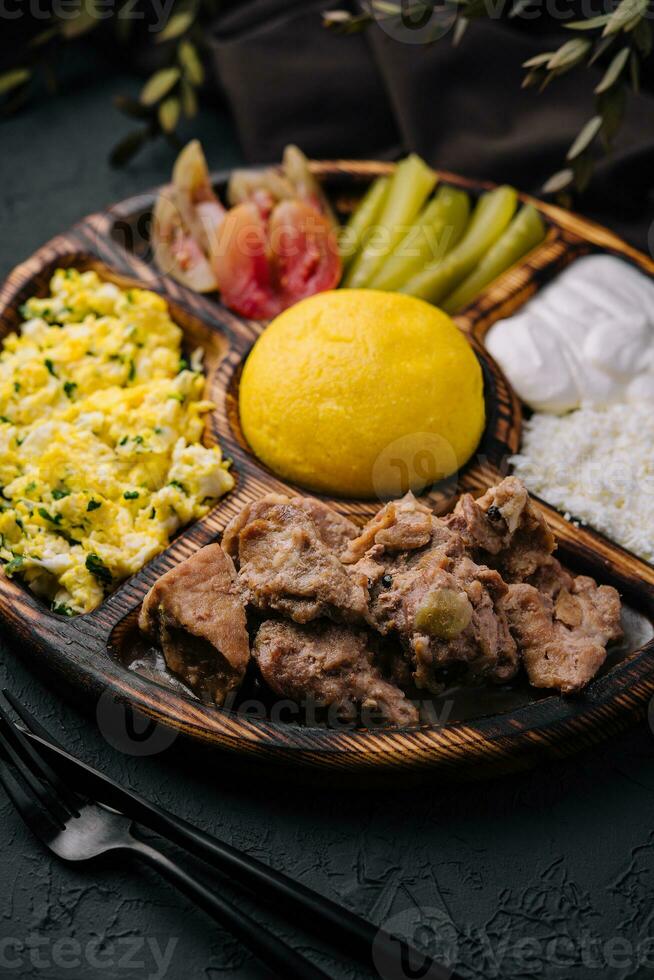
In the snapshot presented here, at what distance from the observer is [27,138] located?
6102 millimetres

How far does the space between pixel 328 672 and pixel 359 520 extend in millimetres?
835

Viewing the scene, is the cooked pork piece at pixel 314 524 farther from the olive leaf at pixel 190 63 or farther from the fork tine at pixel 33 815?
the olive leaf at pixel 190 63

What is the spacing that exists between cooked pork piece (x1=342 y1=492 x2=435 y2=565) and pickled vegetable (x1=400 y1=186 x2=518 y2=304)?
1.45m

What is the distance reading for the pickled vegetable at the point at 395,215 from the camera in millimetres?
4754

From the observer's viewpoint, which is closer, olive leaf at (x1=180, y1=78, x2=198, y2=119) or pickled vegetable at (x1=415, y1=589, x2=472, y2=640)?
pickled vegetable at (x1=415, y1=589, x2=472, y2=640)

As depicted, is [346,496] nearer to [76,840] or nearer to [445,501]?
[445,501]

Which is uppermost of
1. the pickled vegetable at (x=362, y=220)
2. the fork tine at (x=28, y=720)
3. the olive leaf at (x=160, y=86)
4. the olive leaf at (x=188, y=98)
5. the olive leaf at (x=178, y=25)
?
the olive leaf at (x=178, y=25)

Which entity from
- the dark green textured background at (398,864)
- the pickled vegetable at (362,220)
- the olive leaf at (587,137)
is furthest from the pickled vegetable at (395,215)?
the dark green textured background at (398,864)

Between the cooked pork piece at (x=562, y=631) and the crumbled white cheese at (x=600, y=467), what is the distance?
37 centimetres

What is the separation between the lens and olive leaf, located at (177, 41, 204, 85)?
5617 millimetres

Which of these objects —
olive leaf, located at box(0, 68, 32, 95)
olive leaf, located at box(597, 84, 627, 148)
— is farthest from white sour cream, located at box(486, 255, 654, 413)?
olive leaf, located at box(0, 68, 32, 95)

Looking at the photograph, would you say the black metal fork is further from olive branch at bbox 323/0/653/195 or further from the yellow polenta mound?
olive branch at bbox 323/0/653/195

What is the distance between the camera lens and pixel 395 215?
4918mm

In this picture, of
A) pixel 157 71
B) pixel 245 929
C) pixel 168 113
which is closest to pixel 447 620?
pixel 245 929
